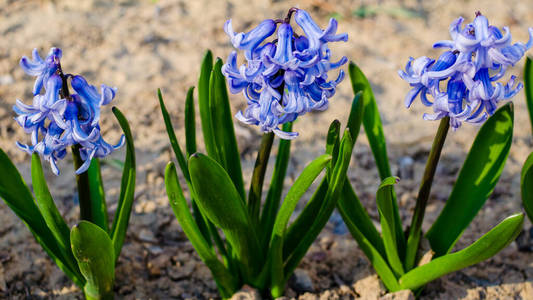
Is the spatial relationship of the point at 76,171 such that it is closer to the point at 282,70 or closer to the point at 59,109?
the point at 59,109

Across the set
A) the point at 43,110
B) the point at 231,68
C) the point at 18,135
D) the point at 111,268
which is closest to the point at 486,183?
the point at 231,68

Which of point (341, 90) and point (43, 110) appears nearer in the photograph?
point (43, 110)

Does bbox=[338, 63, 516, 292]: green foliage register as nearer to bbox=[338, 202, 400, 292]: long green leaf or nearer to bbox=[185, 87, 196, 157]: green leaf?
bbox=[338, 202, 400, 292]: long green leaf

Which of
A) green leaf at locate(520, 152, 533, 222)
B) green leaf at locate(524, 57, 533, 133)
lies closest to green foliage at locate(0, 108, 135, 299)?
green leaf at locate(520, 152, 533, 222)

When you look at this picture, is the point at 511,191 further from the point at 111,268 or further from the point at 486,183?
the point at 111,268

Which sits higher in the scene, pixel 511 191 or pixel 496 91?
pixel 496 91

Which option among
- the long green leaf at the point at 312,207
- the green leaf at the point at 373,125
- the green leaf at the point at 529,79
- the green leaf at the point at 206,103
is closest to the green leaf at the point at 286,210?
the long green leaf at the point at 312,207
